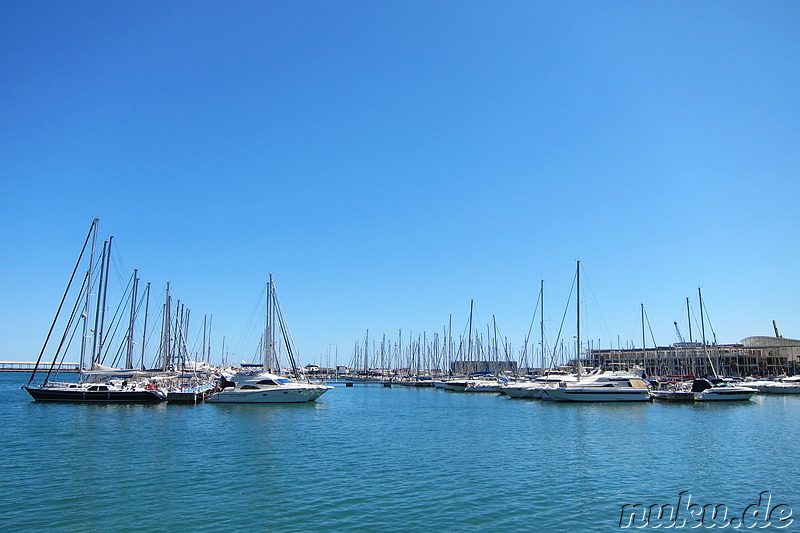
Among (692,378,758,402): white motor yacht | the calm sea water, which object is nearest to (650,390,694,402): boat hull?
(692,378,758,402): white motor yacht

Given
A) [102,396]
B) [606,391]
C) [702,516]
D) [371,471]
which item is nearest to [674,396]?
[606,391]

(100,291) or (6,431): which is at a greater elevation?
(100,291)

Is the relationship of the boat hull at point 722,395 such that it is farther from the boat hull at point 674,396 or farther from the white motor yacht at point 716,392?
the boat hull at point 674,396

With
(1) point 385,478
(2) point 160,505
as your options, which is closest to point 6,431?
(2) point 160,505

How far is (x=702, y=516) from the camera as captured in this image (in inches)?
763

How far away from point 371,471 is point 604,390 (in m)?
46.5

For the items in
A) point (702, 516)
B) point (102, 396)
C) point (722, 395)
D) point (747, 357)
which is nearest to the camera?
point (702, 516)

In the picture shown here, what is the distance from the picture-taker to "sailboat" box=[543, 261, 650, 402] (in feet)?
213

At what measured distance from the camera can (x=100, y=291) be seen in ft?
227

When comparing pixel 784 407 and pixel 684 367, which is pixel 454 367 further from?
pixel 784 407

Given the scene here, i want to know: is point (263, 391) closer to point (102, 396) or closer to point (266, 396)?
point (266, 396)

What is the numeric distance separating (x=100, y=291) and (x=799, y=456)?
70322 millimetres

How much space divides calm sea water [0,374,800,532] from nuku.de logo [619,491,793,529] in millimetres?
509

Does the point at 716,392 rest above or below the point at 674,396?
above
